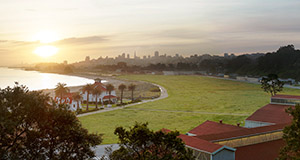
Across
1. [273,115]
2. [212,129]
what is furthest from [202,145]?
[273,115]

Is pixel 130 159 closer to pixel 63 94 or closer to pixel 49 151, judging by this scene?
pixel 49 151

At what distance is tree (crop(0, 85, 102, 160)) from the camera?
563 inches

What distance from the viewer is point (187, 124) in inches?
2056

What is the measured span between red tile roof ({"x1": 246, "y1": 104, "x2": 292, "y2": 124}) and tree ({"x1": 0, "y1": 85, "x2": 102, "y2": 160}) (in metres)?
32.3

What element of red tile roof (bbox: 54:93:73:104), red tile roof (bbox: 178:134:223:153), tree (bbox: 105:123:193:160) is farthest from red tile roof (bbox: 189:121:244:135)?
red tile roof (bbox: 54:93:73:104)

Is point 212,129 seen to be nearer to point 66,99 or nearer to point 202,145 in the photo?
point 202,145

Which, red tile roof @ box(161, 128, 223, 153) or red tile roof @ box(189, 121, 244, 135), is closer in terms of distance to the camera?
red tile roof @ box(161, 128, 223, 153)

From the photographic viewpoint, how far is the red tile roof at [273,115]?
40.0 metres

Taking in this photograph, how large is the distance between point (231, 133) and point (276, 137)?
6949 mm

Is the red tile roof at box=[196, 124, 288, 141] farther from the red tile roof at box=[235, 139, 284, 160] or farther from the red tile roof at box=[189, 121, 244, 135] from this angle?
the red tile roof at box=[189, 121, 244, 135]

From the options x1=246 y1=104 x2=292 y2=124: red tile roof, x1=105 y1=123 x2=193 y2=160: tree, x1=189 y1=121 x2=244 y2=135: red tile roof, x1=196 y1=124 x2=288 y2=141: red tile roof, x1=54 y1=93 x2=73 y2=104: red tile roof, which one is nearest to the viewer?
x1=105 y1=123 x2=193 y2=160: tree

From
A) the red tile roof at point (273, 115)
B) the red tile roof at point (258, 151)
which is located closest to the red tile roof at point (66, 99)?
the red tile roof at point (273, 115)

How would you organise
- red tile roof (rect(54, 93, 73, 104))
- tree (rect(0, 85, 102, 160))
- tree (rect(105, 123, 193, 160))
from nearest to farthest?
tree (rect(0, 85, 102, 160)) < tree (rect(105, 123, 193, 160)) < red tile roof (rect(54, 93, 73, 104))

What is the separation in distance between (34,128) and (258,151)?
78.0ft
